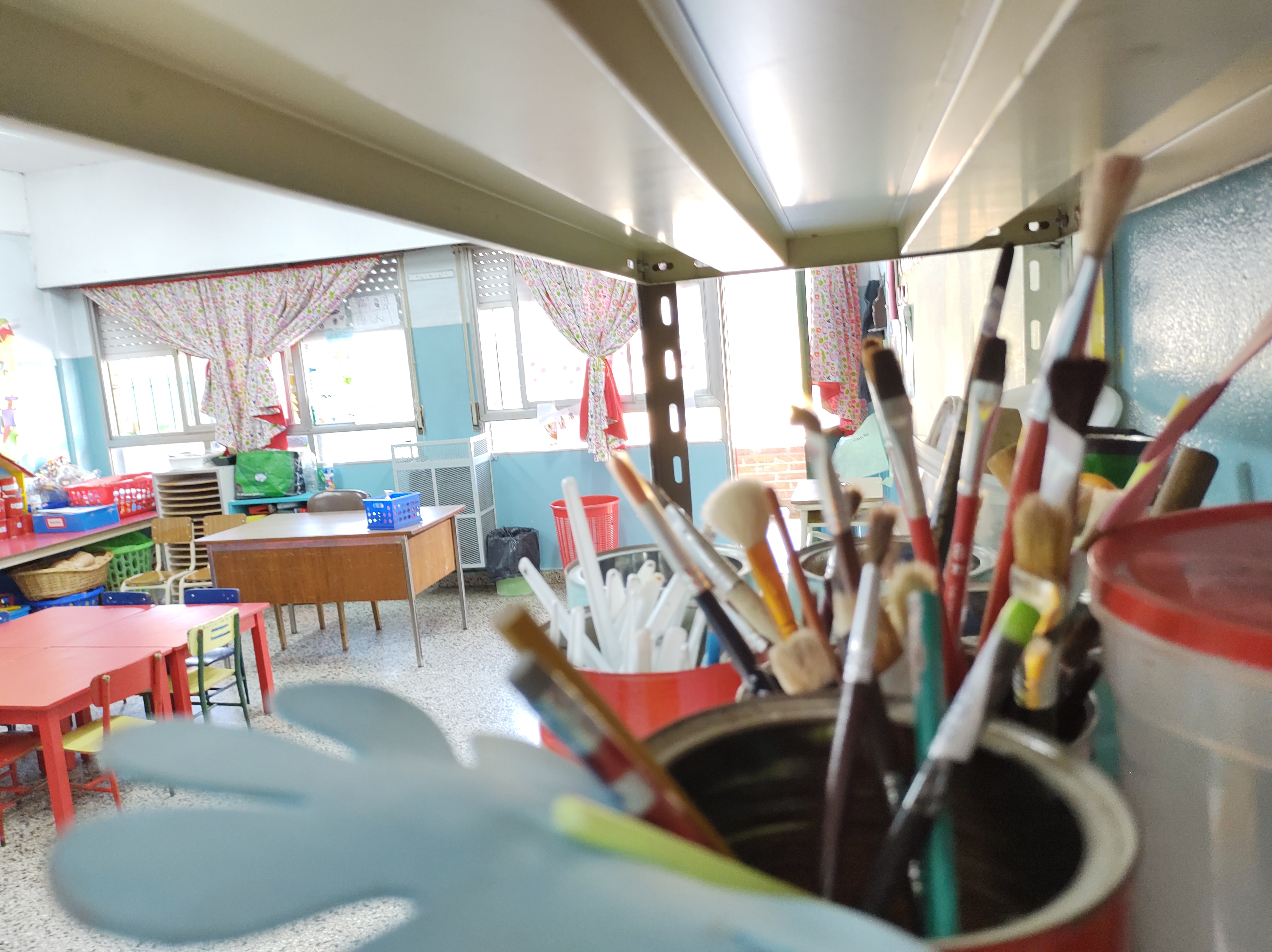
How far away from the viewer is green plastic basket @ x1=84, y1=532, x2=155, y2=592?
5656 mm

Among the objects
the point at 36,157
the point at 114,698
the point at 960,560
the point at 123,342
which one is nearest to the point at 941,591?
the point at 960,560

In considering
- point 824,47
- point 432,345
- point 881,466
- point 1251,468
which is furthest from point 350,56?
point 432,345

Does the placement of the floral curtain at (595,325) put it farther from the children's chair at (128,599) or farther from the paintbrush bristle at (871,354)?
the paintbrush bristle at (871,354)

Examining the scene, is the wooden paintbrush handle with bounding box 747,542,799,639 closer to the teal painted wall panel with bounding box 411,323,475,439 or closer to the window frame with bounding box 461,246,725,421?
the window frame with bounding box 461,246,725,421

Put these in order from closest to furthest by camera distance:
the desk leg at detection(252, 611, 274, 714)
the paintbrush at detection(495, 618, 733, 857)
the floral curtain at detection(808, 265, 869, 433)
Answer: the paintbrush at detection(495, 618, 733, 857)
the desk leg at detection(252, 611, 274, 714)
the floral curtain at detection(808, 265, 869, 433)

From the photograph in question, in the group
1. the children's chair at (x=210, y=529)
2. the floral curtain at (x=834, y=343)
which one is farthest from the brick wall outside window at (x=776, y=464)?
the children's chair at (x=210, y=529)

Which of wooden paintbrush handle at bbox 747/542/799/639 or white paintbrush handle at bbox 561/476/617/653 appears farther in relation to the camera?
white paintbrush handle at bbox 561/476/617/653

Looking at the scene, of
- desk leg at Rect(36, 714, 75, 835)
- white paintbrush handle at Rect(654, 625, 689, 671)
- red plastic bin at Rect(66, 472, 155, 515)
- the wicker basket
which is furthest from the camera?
red plastic bin at Rect(66, 472, 155, 515)

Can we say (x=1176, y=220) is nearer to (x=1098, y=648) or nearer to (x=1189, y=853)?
(x=1098, y=648)

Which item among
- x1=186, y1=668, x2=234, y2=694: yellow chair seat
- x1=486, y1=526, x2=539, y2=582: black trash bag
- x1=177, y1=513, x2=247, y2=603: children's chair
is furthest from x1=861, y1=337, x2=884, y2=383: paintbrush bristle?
x1=177, y1=513, x2=247, y2=603: children's chair

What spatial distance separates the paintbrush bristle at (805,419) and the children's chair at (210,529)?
18.1ft

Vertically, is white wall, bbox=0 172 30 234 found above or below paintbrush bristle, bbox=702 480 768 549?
above

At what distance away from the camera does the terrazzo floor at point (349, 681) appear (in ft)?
7.93

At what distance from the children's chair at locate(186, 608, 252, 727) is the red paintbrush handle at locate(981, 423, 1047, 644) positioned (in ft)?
11.8
